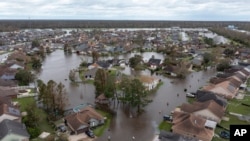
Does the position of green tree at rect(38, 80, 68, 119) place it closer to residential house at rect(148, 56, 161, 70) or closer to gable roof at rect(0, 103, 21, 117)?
gable roof at rect(0, 103, 21, 117)

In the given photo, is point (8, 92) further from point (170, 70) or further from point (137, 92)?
point (170, 70)

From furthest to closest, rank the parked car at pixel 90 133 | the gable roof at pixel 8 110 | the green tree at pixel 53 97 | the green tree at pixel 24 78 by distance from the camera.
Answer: the green tree at pixel 24 78
the green tree at pixel 53 97
the gable roof at pixel 8 110
the parked car at pixel 90 133

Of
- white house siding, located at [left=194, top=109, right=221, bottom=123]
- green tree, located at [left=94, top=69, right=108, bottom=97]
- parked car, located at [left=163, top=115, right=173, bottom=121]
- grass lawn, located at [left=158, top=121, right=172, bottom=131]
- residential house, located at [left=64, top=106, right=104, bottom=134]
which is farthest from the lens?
green tree, located at [left=94, top=69, right=108, bottom=97]

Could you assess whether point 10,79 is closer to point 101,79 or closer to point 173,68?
point 101,79

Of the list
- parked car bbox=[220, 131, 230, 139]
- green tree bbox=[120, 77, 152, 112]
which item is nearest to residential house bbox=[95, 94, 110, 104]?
green tree bbox=[120, 77, 152, 112]

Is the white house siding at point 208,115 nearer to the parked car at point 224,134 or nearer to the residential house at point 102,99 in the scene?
the parked car at point 224,134

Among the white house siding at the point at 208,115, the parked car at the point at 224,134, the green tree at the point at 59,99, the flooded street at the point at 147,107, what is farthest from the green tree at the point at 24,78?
the parked car at the point at 224,134
